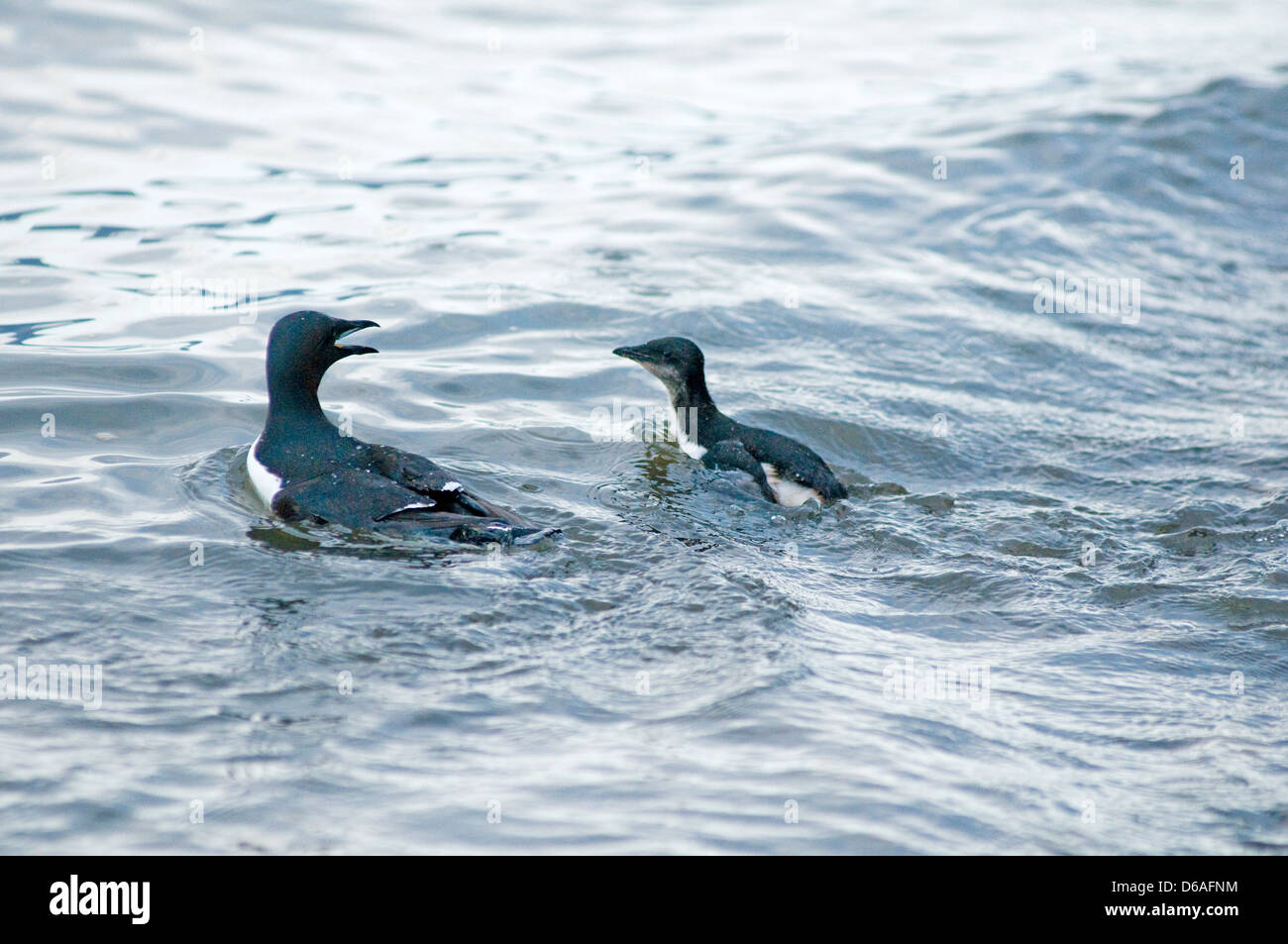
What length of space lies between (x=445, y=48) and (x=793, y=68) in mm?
5123

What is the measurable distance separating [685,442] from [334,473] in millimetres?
2341

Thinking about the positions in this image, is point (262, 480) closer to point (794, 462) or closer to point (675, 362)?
point (675, 362)

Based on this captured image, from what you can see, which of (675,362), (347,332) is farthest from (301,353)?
(675,362)

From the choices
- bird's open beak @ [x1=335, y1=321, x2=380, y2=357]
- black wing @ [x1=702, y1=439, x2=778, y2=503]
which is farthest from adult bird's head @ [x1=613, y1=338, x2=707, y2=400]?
bird's open beak @ [x1=335, y1=321, x2=380, y2=357]

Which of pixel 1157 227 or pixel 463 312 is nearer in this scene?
pixel 463 312

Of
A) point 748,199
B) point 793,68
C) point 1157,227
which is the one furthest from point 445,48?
point 1157,227

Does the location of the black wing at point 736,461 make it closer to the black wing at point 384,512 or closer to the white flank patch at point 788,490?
the white flank patch at point 788,490

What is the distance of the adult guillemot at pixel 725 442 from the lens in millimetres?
7836

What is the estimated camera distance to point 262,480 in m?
7.13

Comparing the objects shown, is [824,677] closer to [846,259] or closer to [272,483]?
[272,483]

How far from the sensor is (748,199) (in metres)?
14.3

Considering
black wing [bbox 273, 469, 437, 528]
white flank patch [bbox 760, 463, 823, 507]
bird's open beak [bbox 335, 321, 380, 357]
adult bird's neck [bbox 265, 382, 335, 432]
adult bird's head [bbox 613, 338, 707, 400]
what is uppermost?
bird's open beak [bbox 335, 321, 380, 357]

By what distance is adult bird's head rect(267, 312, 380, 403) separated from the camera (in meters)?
7.30

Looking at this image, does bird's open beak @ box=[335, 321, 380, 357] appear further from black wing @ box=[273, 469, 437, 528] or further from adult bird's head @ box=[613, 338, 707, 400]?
adult bird's head @ box=[613, 338, 707, 400]
